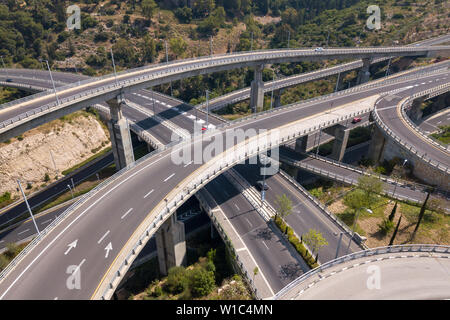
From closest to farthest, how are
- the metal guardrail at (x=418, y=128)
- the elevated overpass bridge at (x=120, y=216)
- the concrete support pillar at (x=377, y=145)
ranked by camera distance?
the elevated overpass bridge at (x=120, y=216) < the metal guardrail at (x=418, y=128) < the concrete support pillar at (x=377, y=145)

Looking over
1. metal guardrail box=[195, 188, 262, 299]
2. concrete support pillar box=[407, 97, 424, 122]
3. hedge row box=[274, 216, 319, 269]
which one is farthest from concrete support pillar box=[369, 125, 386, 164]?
metal guardrail box=[195, 188, 262, 299]

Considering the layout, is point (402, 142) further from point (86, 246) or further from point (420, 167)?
point (86, 246)

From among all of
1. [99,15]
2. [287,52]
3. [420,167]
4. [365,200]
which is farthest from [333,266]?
[99,15]

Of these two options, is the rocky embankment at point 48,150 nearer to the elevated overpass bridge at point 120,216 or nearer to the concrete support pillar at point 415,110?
the elevated overpass bridge at point 120,216

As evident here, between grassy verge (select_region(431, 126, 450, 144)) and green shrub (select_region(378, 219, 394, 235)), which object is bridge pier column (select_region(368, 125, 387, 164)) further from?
green shrub (select_region(378, 219, 394, 235))

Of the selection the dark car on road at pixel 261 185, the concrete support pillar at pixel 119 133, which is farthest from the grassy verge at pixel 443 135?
the concrete support pillar at pixel 119 133

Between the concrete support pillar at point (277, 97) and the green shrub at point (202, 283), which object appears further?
the concrete support pillar at point (277, 97)
